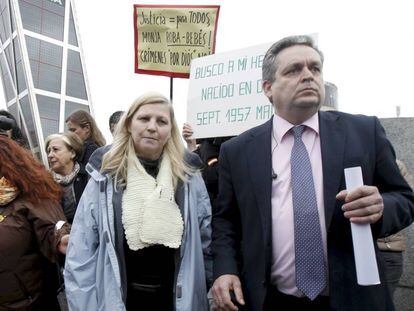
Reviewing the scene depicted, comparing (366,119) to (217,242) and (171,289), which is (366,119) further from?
(171,289)

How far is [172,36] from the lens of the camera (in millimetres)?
4379

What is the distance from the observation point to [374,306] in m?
1.70

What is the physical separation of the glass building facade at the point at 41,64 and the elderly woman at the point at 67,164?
66.1 meters

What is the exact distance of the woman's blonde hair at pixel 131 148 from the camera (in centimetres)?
240

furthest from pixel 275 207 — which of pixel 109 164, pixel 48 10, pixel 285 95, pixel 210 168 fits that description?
pixel 48 10

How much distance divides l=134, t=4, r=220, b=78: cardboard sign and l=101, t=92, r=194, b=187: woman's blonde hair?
1841 millimetres

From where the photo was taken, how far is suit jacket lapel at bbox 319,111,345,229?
5.78 ft

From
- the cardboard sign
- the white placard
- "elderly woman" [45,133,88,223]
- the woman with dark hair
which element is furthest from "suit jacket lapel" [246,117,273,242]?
the cardboard sign

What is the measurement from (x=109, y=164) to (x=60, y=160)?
1.79 m

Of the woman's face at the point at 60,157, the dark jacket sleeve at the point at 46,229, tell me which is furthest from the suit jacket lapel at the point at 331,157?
the woman's face at the point at 60,157

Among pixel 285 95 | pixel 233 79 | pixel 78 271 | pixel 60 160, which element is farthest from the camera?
pixel 60 160

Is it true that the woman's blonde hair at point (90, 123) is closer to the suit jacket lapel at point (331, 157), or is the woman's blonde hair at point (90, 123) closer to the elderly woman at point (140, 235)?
the elderly woman at point (140, 235)

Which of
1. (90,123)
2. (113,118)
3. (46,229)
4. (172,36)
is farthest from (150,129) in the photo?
(90,123)

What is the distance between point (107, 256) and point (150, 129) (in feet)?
2.38
